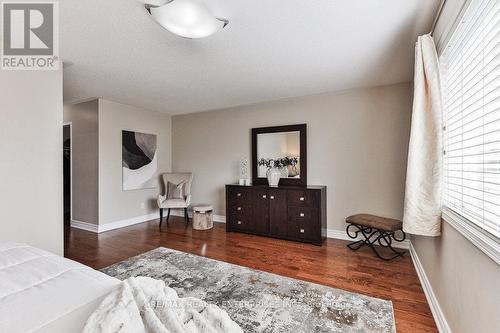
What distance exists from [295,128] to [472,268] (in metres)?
2.97

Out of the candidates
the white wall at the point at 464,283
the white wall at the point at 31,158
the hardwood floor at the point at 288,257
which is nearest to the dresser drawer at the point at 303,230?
the hardwood floor at the point at 288,257

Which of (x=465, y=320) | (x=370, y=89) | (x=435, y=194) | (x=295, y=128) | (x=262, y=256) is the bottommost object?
(x=262, y=256)

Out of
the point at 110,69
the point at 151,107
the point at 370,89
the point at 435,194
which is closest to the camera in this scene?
the point at 435,194

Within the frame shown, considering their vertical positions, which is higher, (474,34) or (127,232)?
(474,34)

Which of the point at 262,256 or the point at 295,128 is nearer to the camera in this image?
the point at 262,256

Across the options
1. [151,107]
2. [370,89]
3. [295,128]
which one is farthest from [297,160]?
[151,107]

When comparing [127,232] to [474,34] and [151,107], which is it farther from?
[474,34]

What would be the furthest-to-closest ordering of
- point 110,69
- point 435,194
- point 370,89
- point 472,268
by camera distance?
point 370,89, point 110,69, point 435,194, point 472,268

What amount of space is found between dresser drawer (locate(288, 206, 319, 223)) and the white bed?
9.03 feet

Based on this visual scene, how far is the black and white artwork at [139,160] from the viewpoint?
447cm

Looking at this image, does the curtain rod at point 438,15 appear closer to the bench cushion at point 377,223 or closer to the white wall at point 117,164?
the bench cushion at point 377,223

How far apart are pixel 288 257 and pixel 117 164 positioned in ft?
11.4

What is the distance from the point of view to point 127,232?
402 centimetres

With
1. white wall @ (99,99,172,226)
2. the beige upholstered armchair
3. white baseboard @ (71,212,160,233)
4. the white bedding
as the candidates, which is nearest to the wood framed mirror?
the beige upholstered armchair
